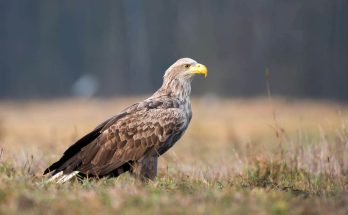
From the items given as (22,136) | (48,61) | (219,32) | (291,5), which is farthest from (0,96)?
(22,136)

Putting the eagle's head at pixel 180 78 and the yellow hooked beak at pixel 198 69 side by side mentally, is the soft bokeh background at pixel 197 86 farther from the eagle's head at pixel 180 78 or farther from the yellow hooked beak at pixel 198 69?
the yellow hooked beak at pixel 198 69

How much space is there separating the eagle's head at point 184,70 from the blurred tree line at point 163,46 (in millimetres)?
25098

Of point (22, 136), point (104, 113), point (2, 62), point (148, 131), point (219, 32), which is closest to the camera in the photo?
point (148, 131)

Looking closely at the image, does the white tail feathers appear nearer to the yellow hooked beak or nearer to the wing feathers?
the wing feathers

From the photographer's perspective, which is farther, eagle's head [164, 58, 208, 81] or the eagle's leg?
eagle's head [164, 58, 208, 81]

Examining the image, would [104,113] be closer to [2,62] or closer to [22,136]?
[22,136]

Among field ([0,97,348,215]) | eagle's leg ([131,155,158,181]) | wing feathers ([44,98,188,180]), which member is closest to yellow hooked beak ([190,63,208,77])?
wing feathers ([44,98,188,180])

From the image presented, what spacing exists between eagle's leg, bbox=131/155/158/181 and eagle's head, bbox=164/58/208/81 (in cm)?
116

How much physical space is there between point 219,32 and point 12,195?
39.7 meters

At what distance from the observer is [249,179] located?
9109 mm

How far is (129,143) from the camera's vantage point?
352 inches

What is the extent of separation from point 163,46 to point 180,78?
35.7 meters

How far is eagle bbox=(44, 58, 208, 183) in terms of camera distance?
8.73 metres

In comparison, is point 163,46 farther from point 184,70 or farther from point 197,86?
point 184,70
